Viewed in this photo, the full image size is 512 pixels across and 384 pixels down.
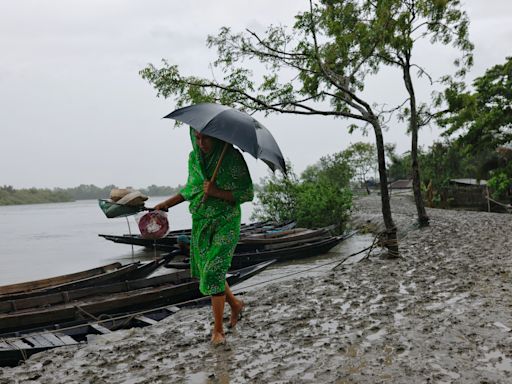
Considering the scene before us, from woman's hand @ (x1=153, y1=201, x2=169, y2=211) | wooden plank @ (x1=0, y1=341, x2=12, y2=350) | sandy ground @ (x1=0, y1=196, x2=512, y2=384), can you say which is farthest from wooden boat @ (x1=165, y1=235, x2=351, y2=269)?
woman's hand @ (x1=153, y1=201, x2=169, y2=211)

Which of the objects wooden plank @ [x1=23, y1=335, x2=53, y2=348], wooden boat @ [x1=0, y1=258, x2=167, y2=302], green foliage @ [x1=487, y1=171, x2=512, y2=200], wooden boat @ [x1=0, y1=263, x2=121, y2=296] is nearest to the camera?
wooden plank @ [x1=23, y1=335, x2=53, y2=348]

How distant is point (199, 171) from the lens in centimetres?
382

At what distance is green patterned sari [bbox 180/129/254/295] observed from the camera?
3764 millimetres

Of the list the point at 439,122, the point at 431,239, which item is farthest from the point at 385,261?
the point at 439,122

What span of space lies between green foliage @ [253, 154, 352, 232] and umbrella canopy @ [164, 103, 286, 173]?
13994mm

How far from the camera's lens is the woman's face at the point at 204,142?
3736mm

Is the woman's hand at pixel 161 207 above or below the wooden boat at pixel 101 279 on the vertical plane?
above

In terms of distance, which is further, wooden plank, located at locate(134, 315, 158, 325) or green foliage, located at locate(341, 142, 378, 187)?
green foliage, located at locate(341, 142, 378, 187)

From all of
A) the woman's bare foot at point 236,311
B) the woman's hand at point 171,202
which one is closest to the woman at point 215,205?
the woman's hand at point 171,202

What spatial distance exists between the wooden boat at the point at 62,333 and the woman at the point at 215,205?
2111mm

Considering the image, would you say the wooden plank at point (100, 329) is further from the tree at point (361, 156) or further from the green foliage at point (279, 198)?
the tree at point (361, 156)

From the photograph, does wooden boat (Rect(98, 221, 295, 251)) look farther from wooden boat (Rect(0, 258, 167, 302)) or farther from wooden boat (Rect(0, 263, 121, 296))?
wooden boat (Rect(0, 263, 121, 296))

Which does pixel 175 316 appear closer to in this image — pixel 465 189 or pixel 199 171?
pixel 199 171

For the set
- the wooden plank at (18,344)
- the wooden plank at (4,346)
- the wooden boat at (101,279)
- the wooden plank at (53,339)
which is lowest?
the wooden plank at (53,339)
